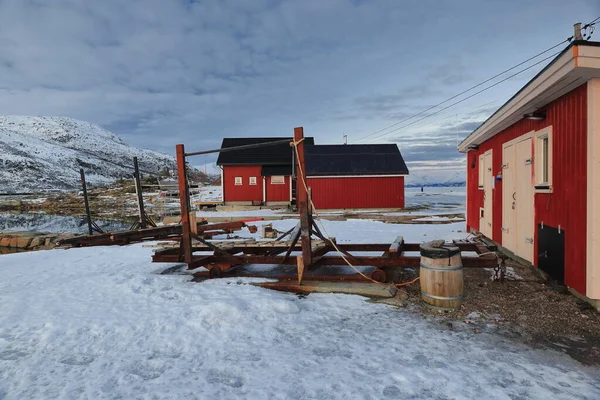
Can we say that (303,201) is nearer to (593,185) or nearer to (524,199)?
→ (593,185)

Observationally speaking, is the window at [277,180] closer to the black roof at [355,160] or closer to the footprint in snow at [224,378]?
the black roof at [355,160]

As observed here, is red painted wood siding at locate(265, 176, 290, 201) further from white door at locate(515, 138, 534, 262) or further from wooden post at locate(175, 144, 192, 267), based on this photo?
wooden post at locate(175, 144, 192, 267)

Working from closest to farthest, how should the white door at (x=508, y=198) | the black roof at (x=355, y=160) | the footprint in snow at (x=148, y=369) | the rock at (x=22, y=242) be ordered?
the footprint in snow at (x=148, y=369) → the white door at (x=508, y=198) → the rock at (x=22, y=242) → the black roof at (x=355, y=160)

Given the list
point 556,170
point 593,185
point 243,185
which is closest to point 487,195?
point 556,170

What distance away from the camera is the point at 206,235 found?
1171 centimetres

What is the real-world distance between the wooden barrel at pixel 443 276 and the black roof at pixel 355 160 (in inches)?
811

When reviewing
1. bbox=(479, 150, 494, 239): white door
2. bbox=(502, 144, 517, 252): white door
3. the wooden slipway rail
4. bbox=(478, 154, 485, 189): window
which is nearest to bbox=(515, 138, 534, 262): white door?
bbox=(502, 144, 517, 252): white door

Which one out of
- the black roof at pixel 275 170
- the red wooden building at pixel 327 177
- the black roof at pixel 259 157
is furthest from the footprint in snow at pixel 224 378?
the black roof at pixel 259 157

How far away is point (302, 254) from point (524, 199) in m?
4.69

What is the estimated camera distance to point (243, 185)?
29828 millimetres

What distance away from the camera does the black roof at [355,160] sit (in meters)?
25.6

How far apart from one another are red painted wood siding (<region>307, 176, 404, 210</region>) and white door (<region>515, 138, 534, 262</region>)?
18.0 m

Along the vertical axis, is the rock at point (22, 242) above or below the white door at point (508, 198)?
below

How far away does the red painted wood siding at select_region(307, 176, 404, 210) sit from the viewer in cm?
2564
